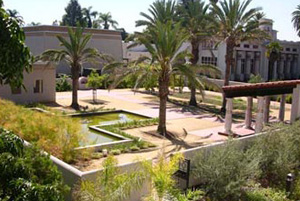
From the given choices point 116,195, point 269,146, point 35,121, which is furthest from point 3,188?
point 269,146

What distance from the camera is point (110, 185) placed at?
358 inches

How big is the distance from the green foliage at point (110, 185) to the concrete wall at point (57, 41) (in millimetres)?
34044

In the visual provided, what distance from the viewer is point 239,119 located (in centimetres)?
2478

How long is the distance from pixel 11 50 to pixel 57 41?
3914cm

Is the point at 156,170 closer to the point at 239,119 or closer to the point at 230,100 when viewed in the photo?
the point at 230,100

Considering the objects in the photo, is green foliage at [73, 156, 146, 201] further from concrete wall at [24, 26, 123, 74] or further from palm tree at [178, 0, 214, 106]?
concrete wall at [24, 26, 123, 74]

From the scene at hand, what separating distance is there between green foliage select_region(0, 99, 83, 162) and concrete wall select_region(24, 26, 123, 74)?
2821cm

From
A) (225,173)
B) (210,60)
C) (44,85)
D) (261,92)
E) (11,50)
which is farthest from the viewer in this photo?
(210,60)

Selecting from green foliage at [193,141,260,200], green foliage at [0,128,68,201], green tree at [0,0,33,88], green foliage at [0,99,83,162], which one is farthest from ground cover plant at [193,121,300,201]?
green tree at [0,0,33,88]

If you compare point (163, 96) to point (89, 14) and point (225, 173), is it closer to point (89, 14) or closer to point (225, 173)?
point (225, 173)

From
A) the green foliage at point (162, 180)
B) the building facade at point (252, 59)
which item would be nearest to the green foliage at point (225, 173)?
the green foliage at point (162, 180)

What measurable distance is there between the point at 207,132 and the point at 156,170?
1123 centimetres

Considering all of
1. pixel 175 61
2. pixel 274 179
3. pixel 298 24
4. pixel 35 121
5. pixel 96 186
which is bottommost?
pixel 274 179

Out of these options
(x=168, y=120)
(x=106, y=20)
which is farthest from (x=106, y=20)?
(x=168, y=120)
